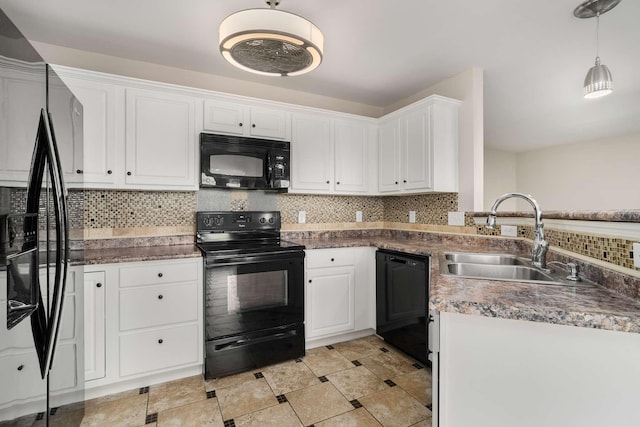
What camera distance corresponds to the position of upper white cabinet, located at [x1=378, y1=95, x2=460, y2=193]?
2.73 metres

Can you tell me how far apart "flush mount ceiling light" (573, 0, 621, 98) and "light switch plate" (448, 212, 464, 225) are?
1.23 metres

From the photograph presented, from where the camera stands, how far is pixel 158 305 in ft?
6.84

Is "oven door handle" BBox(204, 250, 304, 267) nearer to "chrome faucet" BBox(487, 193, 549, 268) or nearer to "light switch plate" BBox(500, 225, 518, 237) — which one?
"chrome faucet" BBox(487, 193, 549, 268)

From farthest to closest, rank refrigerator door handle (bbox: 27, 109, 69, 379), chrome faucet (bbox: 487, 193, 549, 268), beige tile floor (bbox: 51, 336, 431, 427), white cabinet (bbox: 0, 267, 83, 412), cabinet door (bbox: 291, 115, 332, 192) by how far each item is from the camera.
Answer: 1. cabinet door (bbox: 291, 115, 332, 192)
2. beige tile floor (bbox: 51, 336, 431, 427)
3. chrome faucet (bbox: 487, 193, 549, 268)
4. refrigerator door handle (bbox: 27, 109, 69, 379)
5. white cabinet (bbox: 0, 267, 83, 412)

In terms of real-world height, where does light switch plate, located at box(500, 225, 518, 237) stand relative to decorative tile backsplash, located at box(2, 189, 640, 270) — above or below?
below

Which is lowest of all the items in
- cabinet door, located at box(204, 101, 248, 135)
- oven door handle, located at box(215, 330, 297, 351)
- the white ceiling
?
oven door handle, located at box(215, 330, 297, 351)

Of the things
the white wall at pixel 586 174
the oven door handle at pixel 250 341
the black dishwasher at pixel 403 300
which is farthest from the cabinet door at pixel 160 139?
the white wall at pixel 586 174

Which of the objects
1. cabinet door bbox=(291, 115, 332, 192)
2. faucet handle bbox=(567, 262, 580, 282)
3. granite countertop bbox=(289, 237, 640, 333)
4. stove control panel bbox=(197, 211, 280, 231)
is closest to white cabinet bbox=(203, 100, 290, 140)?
cabinet door bbox=(291, 115, 332, 192)

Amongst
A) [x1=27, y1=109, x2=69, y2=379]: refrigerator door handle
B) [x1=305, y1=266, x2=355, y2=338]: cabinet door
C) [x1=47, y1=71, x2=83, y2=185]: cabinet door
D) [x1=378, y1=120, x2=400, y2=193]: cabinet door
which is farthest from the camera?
[x1=378, y1=120, x2=400, y2=193]: cabinet door

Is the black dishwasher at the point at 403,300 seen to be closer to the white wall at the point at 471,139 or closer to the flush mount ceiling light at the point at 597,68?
the white wall at the point at 471,139

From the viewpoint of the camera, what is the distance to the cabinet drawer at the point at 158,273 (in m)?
2.01

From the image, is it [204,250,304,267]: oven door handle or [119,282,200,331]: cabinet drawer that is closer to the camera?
[119,282,200,331]: cabinet drawer

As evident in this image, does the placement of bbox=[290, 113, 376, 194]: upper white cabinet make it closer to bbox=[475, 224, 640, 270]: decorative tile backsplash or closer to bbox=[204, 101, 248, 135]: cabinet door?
bbox=[204, 101, 248, 135]: cabinet door

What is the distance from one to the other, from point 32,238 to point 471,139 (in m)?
2.95
